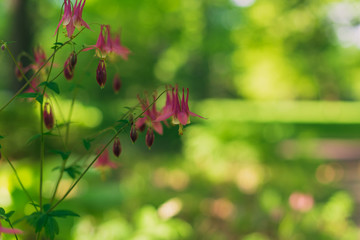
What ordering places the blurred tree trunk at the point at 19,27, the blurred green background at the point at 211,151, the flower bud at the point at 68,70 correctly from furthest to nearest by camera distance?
the blurred tree trunk at the point at 19,27, the blurred green background at the point at 211,151, the flower bud at the point at 68,70

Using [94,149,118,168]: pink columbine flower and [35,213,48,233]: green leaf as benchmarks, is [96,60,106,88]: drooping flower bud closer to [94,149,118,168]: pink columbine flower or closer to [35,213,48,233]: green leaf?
[35,213,48,233]: green leaf

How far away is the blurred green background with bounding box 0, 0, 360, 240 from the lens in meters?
3.92

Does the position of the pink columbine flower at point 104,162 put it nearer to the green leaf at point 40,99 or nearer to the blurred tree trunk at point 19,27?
the green leaf at point 40,99

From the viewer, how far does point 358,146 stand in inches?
541

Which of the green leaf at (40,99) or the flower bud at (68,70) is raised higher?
the flower bud at (68,70)

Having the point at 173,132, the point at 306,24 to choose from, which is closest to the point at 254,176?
the point at 173,132

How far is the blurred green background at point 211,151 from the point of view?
392 centimetres

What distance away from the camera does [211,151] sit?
691 centimetres

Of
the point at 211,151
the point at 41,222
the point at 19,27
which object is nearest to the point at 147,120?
the point at 41,222

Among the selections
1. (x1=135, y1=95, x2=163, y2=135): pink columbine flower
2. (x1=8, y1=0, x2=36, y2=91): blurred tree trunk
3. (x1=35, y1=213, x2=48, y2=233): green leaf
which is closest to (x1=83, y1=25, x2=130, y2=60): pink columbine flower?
(x1=135, y1=95, x2=163, y2=135): pink columbine flower

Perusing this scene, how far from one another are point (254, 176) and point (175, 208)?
2.82 metres

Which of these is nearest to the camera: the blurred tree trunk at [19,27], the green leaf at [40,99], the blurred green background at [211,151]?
the green leaf at [40,99]

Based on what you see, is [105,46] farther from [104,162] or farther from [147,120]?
[104,162]

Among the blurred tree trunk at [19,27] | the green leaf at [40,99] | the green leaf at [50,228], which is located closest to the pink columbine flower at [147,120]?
the green leaf at [40,99]
